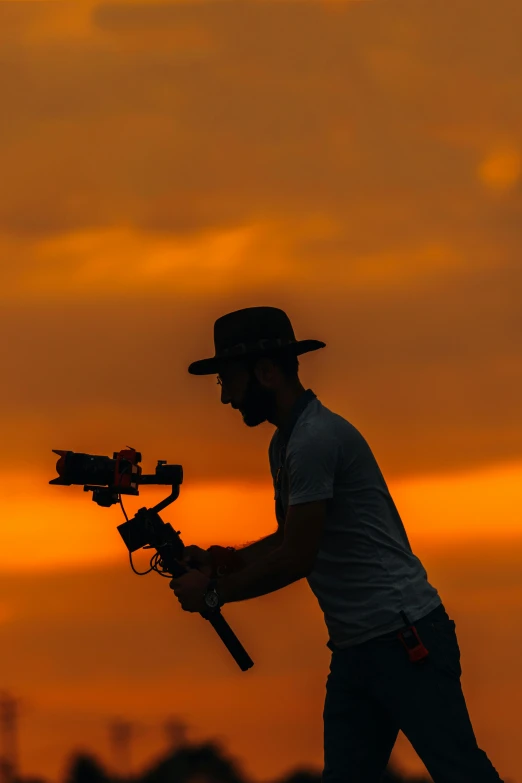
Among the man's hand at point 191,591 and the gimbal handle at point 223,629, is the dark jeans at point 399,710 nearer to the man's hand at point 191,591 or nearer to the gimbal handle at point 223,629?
the gimbal handle at point 223,629

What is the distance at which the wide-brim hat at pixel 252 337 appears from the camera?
10.2 m

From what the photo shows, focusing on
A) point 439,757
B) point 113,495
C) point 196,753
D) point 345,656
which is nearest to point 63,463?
point 113,495

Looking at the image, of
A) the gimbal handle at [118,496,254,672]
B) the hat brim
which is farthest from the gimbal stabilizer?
the hat brim

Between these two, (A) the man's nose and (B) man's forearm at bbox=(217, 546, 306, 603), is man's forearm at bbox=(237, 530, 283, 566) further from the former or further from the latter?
(A) the man's nose

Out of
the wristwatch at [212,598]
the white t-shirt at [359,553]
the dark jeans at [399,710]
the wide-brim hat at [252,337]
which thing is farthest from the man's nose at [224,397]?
the dark jeans at [399,710]

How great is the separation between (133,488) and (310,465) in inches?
47.3

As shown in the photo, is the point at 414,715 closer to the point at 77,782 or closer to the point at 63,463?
the point at 63,463

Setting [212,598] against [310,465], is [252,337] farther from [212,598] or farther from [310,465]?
[212,598]

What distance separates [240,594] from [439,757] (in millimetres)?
1361

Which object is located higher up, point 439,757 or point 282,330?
point 282,330

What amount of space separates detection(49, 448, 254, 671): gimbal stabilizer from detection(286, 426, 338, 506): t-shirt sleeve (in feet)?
2.77

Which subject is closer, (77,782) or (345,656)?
(345,656)

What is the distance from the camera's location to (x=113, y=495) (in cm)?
1052

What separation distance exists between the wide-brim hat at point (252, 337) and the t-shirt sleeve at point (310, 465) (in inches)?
19.8
